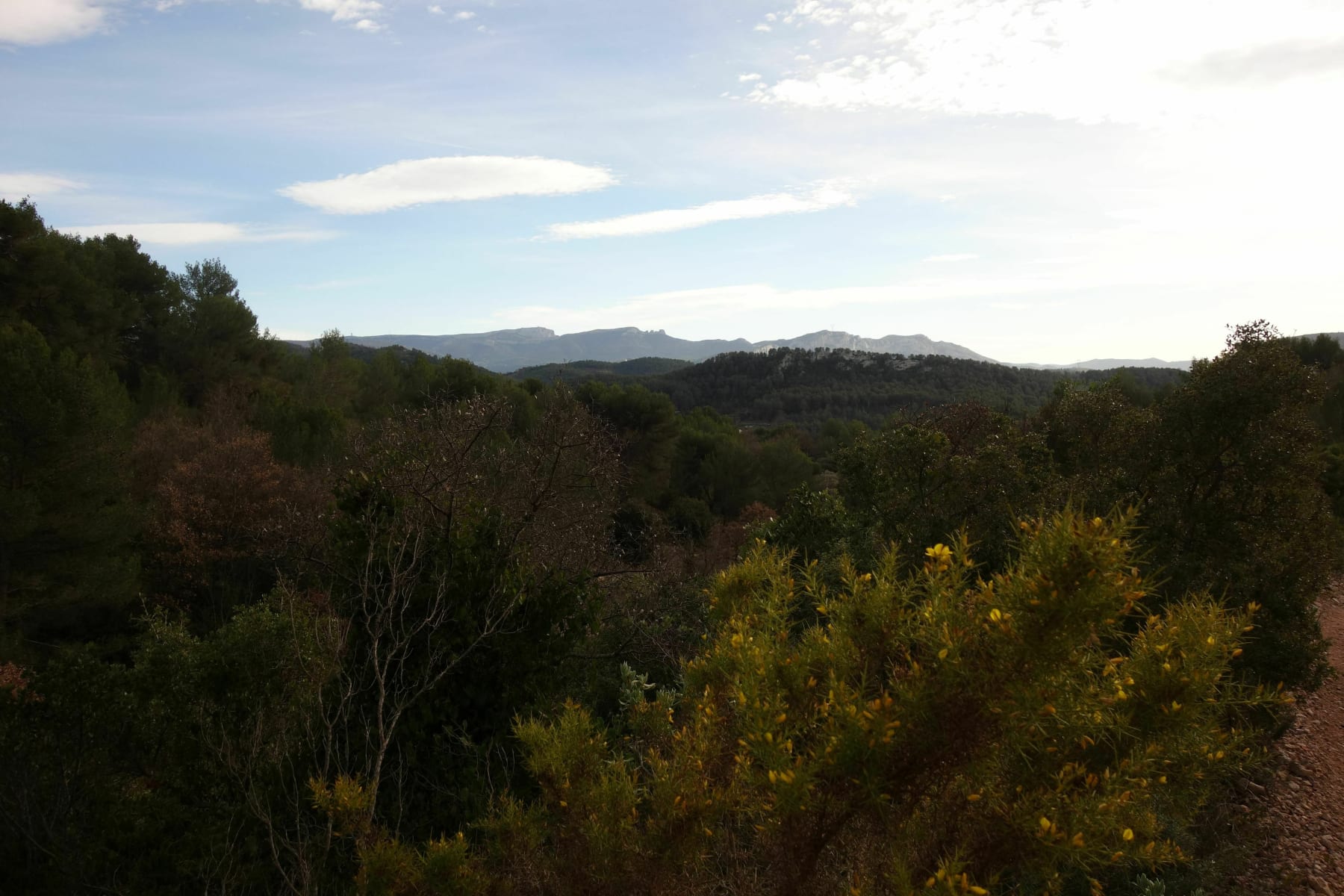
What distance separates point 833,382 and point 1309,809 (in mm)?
63807

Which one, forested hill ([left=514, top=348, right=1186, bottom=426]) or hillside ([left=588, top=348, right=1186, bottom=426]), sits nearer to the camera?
forested hill ([left=514, top=348, right=1186, bottom=426])

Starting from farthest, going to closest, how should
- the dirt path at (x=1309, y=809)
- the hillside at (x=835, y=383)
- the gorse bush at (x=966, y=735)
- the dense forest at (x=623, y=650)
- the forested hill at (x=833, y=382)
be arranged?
the hillside at (x=835, y=383), the forested hill at (x=833, y=382), the dirt path at (x=1309, y=809), the dense forest at (x=623, y=650), the gorse bush at (x=966, y=735)

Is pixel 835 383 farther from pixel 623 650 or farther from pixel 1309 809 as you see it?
pixel 623 650

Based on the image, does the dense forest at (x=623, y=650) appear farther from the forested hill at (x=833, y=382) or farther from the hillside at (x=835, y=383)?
the hillside at (x=835, y=383)

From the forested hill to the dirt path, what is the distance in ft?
131

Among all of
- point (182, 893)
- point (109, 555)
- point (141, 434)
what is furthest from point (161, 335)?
point (182, 893)

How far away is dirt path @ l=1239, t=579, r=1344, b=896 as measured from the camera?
8.26m

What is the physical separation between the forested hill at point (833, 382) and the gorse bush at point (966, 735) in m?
52.0

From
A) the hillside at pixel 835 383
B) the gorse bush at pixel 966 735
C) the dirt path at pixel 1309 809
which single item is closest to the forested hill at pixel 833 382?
the hillside at pixel 835 383

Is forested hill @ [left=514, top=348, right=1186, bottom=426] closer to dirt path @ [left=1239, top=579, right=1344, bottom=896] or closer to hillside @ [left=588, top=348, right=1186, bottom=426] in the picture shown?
hillside @ [left=588, top=348, right=1186, bottom=426]

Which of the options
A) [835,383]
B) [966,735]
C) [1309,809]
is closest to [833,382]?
[835,383]

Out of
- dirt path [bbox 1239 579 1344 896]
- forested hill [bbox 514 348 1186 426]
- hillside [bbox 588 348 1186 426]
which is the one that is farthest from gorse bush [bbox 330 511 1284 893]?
forested hill [bbox 514 348 1186 426]

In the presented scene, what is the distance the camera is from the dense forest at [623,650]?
7.63ft

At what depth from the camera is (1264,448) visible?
941 cm
